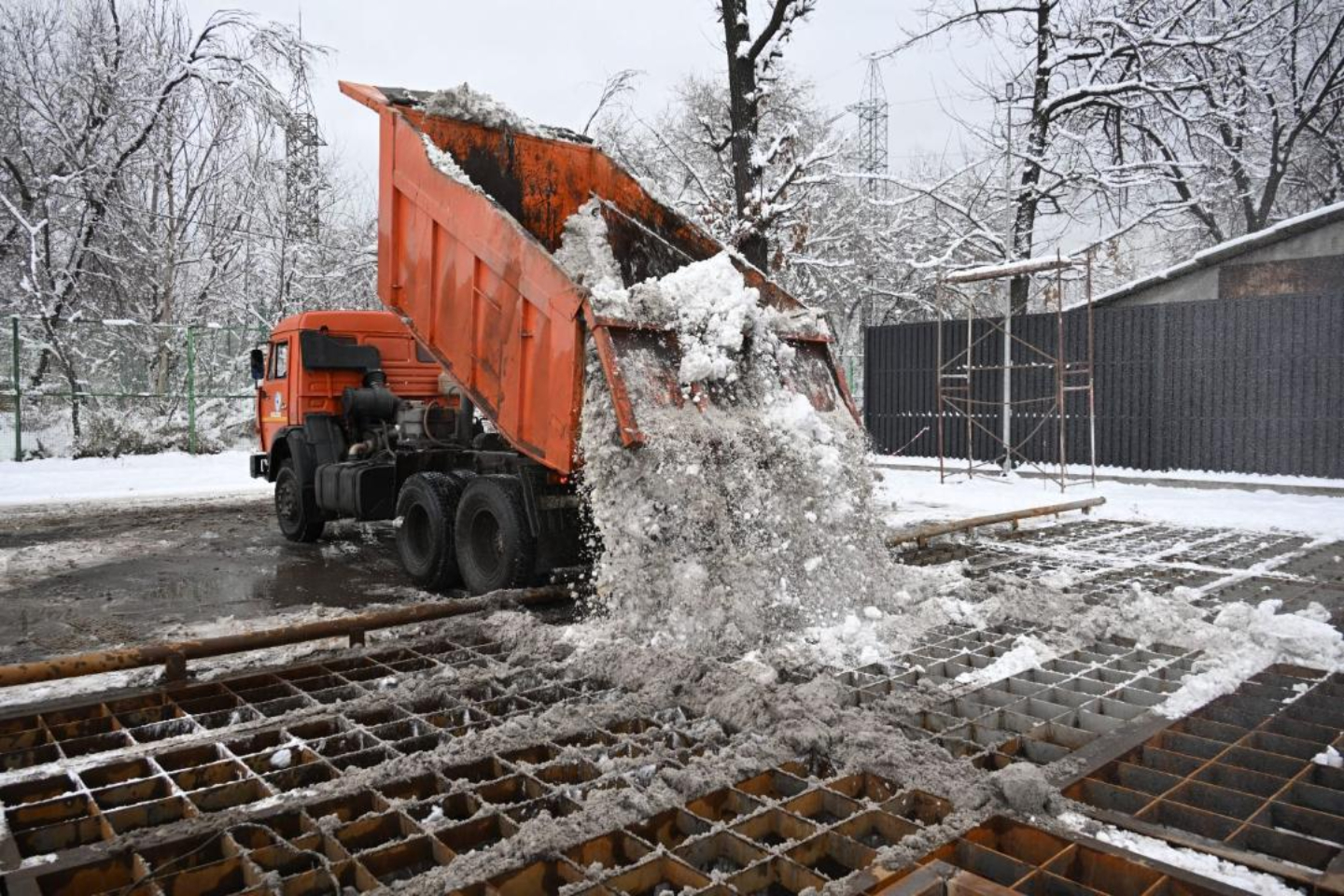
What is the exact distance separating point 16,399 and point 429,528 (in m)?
13.7

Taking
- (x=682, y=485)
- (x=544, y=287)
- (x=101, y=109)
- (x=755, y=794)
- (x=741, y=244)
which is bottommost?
(x=755, y=794)

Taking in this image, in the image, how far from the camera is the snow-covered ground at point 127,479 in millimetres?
14922

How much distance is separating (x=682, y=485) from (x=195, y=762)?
2.84 meters

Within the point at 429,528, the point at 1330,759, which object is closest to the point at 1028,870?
the point at 1330,759

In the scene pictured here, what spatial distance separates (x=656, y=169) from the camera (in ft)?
92.3

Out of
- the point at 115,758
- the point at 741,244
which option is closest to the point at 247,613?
the point at 115,758

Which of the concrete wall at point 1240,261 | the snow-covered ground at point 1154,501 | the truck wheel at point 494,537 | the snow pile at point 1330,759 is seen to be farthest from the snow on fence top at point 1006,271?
the snow pile at point 1330,759

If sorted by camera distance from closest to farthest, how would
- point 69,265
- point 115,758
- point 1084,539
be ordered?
point 115,758
point 1084,539
point 69,265

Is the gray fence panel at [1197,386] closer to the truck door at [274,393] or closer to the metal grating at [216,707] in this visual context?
the truck door at [274,393]

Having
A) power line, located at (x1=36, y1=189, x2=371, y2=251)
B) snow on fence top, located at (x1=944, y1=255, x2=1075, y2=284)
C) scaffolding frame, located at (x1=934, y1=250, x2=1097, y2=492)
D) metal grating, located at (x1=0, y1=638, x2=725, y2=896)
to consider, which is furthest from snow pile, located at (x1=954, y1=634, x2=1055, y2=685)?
power line, located at (x1=36, y1=189, x2=371, y2=251)

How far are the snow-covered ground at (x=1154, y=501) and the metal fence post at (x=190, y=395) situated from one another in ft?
46.2

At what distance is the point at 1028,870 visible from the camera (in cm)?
299

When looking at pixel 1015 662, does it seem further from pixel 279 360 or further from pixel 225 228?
pixel 225 228

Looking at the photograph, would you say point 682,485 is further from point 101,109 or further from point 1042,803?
point 101,109
